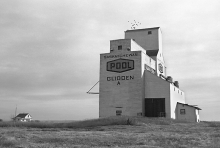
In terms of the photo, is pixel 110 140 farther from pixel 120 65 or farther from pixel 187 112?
pixel 187 112

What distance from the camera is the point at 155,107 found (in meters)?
47.2

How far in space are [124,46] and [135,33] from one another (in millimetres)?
12170

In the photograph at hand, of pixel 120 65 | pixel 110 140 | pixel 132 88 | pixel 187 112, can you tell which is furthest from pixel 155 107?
pixel 110 140

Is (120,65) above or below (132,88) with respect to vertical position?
above

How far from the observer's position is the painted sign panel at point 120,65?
4794 centimetres

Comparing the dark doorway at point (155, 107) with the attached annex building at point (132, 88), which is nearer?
the attached annex building at point (132, 88)

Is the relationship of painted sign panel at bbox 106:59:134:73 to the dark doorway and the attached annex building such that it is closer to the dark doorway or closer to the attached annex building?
the attached annex building

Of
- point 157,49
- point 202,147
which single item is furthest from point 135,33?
point 202,147

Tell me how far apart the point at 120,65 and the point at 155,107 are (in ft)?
31.9

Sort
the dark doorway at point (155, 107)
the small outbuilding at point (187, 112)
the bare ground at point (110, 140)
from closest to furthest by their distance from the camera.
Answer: the bare ground at point (110, 140), the dark doorway at point (155, 107), the small outbuilding at point (187, 112)

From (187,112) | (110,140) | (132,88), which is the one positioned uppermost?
(132,88)

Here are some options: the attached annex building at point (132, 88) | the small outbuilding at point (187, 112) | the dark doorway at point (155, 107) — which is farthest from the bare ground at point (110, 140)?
the small outbuilding at point (187, 112)

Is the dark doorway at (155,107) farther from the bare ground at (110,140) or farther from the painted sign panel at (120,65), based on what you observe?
the bare ground at (110,140)

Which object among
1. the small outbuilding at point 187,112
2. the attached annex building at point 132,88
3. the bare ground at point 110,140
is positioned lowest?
the bare ground at point 110,140
